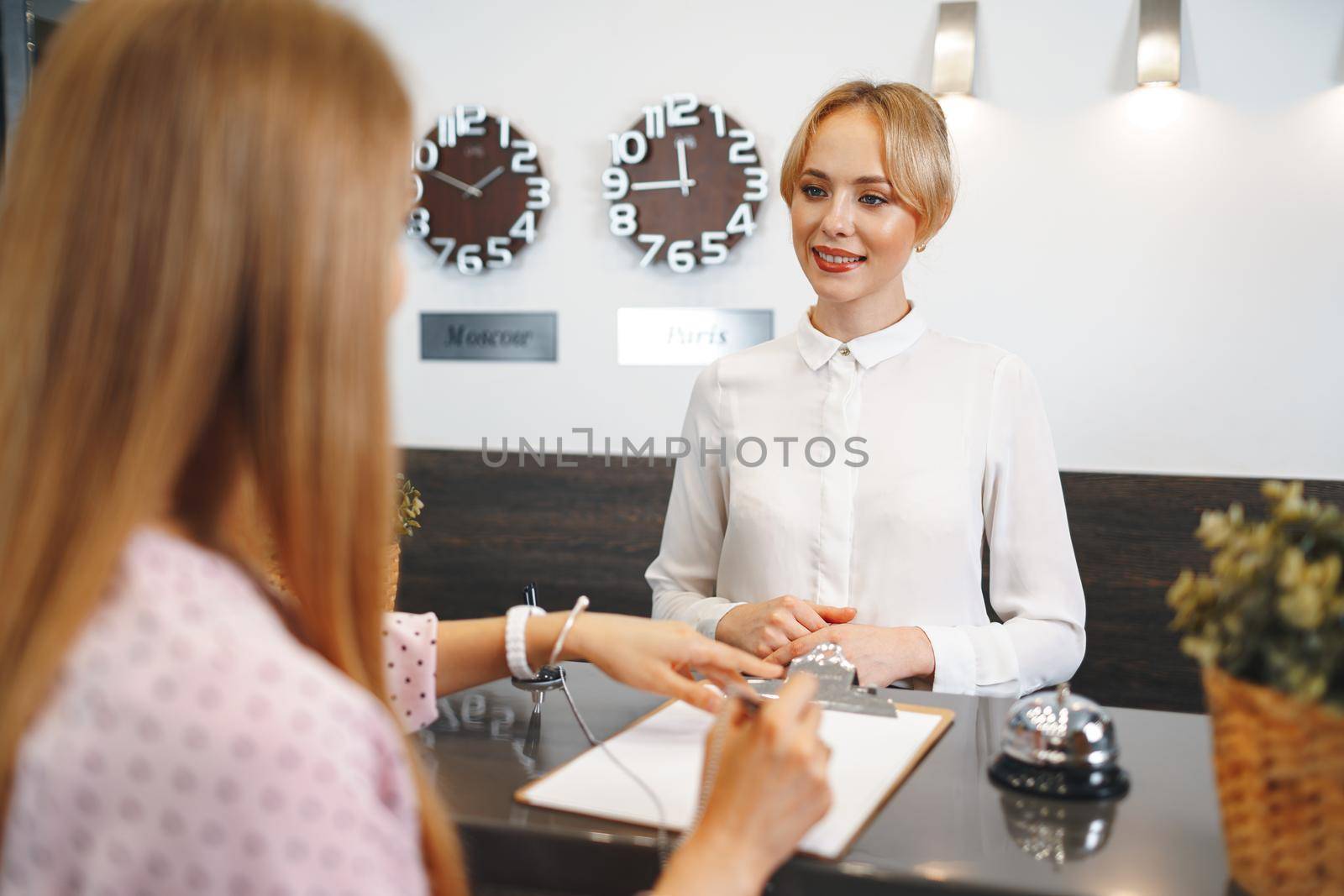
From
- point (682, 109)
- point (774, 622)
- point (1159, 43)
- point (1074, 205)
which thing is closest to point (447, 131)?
point (682, 109)

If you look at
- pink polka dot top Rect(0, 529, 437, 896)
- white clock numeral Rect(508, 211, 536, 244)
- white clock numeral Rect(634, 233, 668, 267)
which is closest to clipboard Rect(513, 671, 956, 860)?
pink polka dot top Rect(0, 529, 437, 896)

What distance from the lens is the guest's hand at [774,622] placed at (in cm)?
153

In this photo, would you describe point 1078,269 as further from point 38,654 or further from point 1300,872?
point 38,654

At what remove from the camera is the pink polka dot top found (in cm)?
54

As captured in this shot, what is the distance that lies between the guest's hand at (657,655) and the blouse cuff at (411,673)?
0.15 metres

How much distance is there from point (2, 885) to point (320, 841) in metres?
0.20

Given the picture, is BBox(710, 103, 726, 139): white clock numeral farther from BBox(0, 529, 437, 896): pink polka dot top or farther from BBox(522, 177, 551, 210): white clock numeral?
BBox(0, 529, 437, 896): pink polka dot top

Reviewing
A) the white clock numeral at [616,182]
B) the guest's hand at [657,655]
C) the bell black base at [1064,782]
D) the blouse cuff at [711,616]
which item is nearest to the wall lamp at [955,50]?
the white clock numeral at [616,182]

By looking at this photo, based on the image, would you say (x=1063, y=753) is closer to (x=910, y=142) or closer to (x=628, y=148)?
(x=910, y=142)

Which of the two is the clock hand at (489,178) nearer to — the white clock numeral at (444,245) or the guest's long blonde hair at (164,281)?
the white clock numeral at (444,245)

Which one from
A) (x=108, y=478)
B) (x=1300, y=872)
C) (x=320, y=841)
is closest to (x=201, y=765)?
(x=320, y=841)

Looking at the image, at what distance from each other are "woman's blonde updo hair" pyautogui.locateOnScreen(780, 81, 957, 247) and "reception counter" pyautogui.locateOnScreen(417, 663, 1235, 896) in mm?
960

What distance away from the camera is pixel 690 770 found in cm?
105

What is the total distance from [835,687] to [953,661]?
15.3 inches
